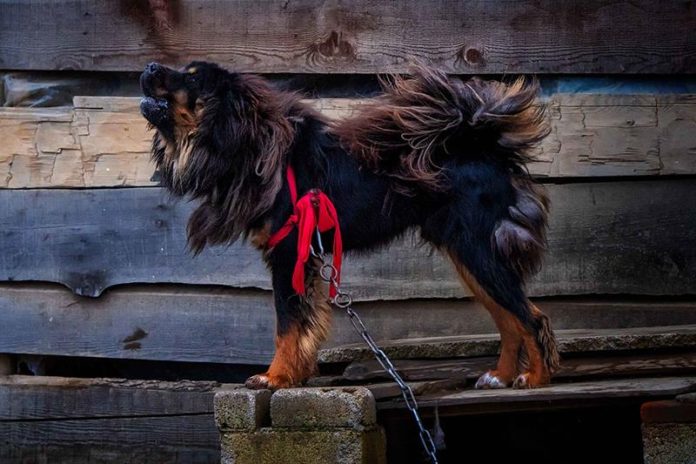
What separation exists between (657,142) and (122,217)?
2540mm

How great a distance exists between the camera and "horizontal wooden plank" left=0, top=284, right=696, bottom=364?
18.0 ft

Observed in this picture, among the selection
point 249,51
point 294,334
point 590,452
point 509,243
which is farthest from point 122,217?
point 590,452

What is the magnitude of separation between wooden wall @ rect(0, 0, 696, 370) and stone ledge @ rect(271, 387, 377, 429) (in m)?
1.33

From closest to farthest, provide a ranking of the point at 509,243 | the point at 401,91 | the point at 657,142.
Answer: the point at 509,243 → the point at 401,91 → the point at 657,142

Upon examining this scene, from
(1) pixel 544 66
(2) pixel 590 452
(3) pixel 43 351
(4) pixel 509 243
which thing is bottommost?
(2) pixel 590 452

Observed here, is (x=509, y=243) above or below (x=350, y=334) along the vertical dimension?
above

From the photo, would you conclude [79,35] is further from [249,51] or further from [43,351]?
[43,351]

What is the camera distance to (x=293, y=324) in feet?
14.7

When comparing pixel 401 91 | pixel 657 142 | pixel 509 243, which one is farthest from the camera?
pixel 657 142

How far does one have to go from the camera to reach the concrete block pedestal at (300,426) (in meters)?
4.05

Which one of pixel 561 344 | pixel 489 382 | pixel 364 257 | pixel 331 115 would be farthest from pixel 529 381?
pixel 331 115

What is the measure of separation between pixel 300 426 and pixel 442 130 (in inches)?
50.3

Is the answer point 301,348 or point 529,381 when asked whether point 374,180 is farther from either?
point 529,381

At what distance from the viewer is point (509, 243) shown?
438 centimetres
